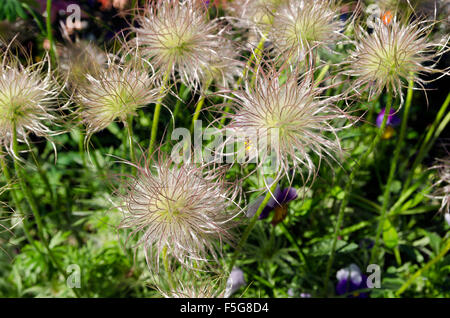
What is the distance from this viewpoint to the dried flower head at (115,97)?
3.05ft

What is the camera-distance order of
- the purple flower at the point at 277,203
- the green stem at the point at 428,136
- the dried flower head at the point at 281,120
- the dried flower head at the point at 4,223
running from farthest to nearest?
the green stem at the point at 428,136, the purple flower at the point at 277,203, the dried flower head at the point at 4,223, the dried flower head at the point at 281,120

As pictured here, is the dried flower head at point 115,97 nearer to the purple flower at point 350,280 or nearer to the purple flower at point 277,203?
Result: the purple flower at point 277,203

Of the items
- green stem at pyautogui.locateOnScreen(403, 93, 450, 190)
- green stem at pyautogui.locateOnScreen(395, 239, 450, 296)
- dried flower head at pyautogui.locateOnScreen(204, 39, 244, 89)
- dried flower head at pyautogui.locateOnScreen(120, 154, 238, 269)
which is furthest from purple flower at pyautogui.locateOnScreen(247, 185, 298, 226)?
green stem at pyautogui.locateOnScreen(403, 93, 450, 190)

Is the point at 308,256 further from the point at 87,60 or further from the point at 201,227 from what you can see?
the point at 87,60

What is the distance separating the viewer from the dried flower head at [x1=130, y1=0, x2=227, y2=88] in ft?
3.32

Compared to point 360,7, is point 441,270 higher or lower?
lower

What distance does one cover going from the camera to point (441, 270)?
1340 millimetres

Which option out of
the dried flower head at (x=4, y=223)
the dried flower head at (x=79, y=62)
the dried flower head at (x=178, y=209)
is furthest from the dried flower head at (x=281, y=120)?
the dried flower head at (x=4, y=223)

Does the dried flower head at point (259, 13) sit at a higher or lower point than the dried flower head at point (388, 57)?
higher

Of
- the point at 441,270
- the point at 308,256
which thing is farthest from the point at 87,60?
the point at 441,270

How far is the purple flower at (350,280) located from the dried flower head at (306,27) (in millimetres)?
716

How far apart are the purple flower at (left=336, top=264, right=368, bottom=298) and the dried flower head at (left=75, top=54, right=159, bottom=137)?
837 mm
